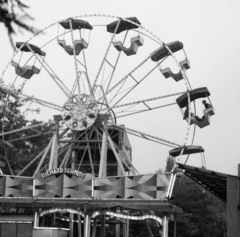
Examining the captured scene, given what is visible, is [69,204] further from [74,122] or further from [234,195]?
[234,195]

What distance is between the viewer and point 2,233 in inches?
1001

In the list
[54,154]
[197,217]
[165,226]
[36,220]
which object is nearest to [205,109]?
[165,226]

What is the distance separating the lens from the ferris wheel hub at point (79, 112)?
29156 millimetres

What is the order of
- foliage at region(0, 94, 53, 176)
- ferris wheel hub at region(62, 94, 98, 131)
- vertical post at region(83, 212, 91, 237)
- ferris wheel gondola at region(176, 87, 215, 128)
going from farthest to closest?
foliage at region(0, 94, 53, 176), ferris wheel hub at region(62, 94, 98, 131), ferris wheel gondola at region(176, 87, 215, 128), vertical post at region(83, 212, 91, 237)

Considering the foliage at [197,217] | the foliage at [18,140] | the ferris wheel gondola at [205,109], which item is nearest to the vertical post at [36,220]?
the ferris wheel gondola at [205,109]

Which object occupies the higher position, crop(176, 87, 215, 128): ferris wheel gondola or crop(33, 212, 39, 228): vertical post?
crop(176, 87, 215, 128): ferris wheel gondola

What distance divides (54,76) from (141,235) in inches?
917

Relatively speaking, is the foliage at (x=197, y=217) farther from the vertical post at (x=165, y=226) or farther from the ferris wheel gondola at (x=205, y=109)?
the vertical post at (x=165, y=226)

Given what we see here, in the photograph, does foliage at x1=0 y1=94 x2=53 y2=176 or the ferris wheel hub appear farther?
foliage at x1=0 y1=94 x2=53 y2=176

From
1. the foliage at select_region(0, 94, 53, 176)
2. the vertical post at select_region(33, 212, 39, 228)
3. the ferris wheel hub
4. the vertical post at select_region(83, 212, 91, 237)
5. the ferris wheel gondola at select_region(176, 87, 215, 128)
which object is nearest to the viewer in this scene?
the vertical post at select_region(83, 212, 91, 237)

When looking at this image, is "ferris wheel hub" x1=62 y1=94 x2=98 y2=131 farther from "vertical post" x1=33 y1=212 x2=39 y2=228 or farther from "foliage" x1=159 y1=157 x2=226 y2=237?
"foliage" x1=159 y1=157 x2=226 y2=237

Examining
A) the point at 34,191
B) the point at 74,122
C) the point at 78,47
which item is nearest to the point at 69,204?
the point at 34,191

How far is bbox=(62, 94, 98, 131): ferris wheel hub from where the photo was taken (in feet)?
95.7

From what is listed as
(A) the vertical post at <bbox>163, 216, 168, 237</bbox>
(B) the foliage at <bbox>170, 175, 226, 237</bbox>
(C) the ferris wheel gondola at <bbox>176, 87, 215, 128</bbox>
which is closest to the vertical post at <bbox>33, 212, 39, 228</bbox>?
(A) the vertical post at <bbox>163, 216, 168, 237</bbox>
